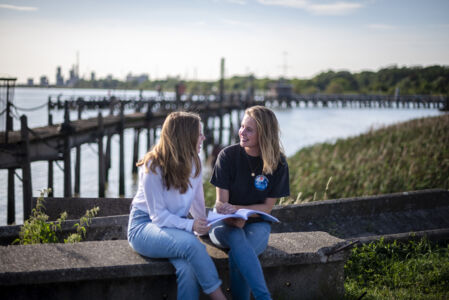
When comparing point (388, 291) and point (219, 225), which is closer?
point (219, 225)

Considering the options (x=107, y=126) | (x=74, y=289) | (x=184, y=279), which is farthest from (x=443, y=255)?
(x=107, y=126)

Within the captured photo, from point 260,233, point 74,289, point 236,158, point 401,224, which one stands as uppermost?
point 236,158

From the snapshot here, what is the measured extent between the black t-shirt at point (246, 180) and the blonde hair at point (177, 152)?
505 millimetres

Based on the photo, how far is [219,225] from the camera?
3.65 meters

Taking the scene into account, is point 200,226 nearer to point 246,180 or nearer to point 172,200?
point 172,200

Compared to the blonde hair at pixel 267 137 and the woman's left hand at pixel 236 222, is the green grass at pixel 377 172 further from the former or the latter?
the woman's left hand at pixel 236 222

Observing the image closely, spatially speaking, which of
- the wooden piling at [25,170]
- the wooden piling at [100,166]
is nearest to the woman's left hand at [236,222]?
the wooden piling at [25,170]

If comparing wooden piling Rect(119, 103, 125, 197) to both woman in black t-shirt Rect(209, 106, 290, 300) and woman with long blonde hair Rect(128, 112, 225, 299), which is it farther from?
woman with long blonde hair Rect(128, 112, 225, 299)

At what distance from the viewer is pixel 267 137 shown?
3.93m

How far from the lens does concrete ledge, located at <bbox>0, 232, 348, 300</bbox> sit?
3154 millimetres

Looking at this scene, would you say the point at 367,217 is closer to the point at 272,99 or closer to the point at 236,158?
the point at 236,158

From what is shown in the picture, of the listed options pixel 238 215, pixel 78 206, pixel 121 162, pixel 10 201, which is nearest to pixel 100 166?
pixel 121 162

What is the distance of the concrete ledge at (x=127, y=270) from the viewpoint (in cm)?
315

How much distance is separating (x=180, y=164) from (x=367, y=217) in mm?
4982
